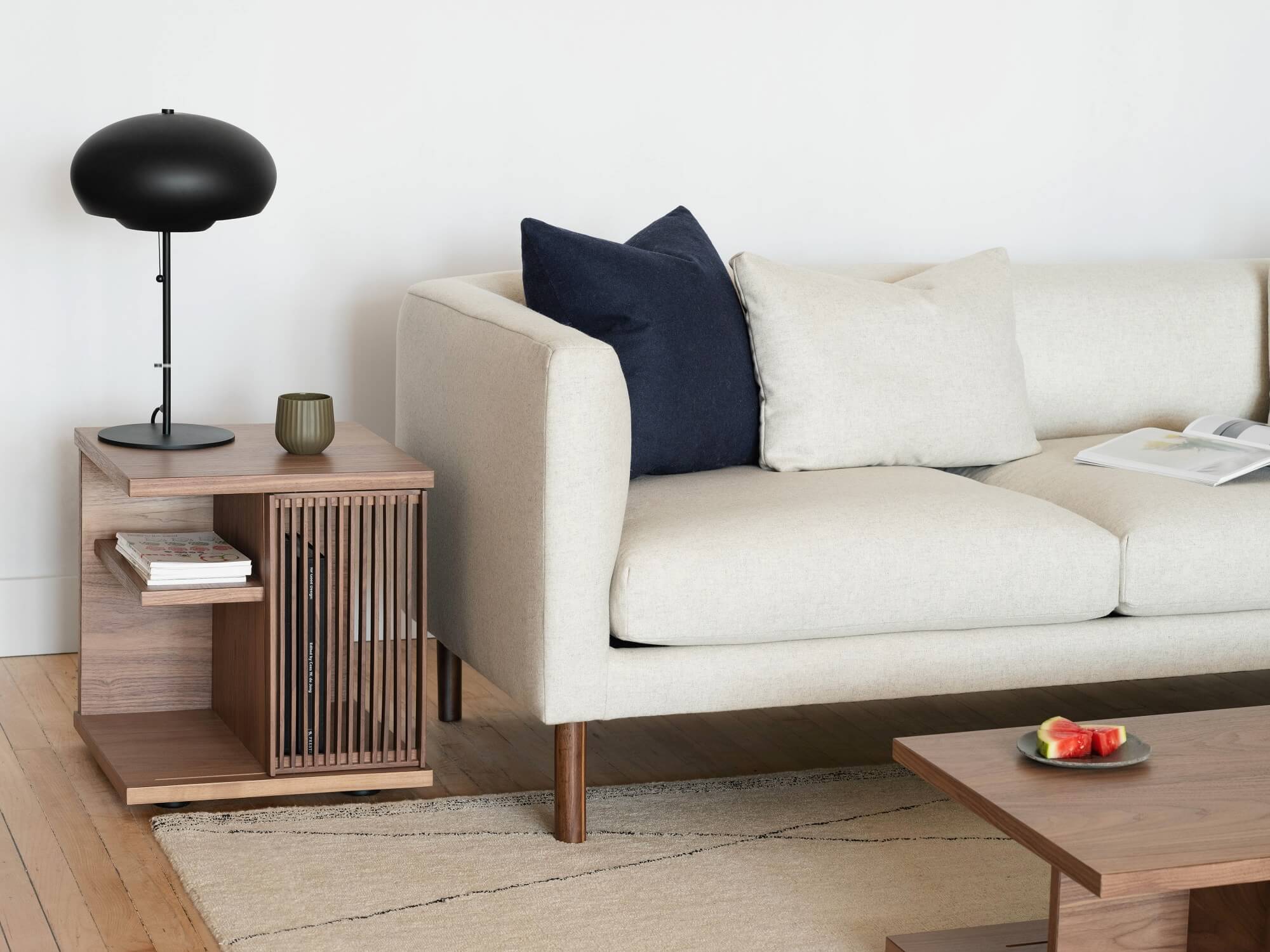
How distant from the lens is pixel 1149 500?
2607 millimetres

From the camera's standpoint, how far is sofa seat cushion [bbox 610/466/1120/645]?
2.31 meters

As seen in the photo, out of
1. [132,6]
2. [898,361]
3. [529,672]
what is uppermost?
[132,6]

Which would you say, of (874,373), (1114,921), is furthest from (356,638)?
(1114,921)

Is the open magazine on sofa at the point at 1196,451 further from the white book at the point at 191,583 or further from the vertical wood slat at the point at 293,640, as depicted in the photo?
the white book at the point at 191,583

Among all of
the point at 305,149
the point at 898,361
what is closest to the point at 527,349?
the point at 898,361

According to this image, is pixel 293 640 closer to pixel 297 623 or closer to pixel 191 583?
pixel 297 623

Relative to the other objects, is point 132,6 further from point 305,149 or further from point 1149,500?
point 1149,500

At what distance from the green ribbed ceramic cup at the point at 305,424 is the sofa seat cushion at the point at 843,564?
0.52 metres

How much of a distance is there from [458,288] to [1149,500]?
48.9 inches

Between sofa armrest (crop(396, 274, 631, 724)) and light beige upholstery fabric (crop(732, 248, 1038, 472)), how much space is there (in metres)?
0.51

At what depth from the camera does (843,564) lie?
2379 mm

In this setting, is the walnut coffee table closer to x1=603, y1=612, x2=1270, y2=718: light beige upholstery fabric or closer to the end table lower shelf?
x1=603, y1=612, x2=1270, y2=718: light beige upholstery fabric

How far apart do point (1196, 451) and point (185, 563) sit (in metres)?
1.80

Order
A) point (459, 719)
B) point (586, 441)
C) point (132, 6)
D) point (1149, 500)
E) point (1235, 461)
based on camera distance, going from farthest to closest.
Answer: point (132, 6) < point (459, 719) < point (1235, 461) < point (1149, 500) < point (586, 441)
